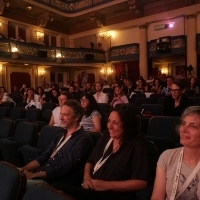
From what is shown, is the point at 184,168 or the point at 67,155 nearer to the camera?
the point at 184,168

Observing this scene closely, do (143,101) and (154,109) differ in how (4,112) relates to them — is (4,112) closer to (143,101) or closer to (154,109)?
(143,101)

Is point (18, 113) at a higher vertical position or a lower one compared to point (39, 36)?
lower

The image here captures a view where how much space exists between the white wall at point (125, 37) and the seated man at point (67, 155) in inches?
448

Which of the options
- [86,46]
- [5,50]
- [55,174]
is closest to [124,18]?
[86,46]

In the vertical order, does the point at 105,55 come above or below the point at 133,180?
above

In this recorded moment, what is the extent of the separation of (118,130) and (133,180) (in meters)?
0.34

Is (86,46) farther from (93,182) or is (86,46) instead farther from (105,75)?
(93,182)

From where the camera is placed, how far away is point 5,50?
35.0 feet

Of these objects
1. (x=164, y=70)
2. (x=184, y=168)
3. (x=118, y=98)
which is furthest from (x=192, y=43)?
(x=184, y=168)

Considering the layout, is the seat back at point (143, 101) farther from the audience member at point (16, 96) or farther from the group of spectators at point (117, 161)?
the audience member at point (16, 96)

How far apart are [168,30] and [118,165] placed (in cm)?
1117

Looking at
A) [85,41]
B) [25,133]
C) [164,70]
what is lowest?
[25,133]

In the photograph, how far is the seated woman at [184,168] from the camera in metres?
1.24

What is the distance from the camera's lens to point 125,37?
13.4m
